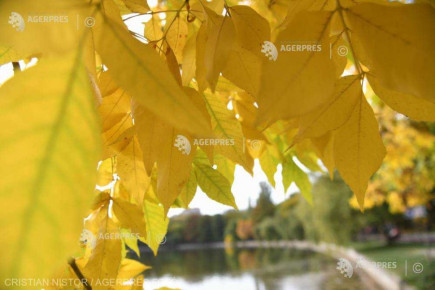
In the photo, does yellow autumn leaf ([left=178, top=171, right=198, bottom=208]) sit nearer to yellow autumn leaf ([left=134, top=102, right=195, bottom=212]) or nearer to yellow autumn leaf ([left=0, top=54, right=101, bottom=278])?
yellow autumn leaf ([left=134, top=102, right=195, bottom=212])

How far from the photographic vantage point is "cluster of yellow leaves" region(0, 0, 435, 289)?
0.13 m

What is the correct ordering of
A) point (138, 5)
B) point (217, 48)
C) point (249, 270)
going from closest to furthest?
point (217, 48) < point (138, 5) < point (249, 270)

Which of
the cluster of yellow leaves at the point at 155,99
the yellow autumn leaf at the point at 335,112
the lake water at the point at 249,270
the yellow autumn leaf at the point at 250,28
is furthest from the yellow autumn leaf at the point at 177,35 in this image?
the lake water at the point at 249,270

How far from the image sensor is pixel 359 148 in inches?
11.5

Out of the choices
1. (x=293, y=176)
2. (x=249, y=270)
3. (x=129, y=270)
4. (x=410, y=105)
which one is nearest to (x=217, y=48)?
(x=410, y=105)

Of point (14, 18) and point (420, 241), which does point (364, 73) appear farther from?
point (420, 241)

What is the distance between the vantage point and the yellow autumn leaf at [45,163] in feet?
0.39

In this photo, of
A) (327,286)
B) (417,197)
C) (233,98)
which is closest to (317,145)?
(233,98)

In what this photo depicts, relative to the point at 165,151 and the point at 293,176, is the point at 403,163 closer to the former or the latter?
the point at 293,176

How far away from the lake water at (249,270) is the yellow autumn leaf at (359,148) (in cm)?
739

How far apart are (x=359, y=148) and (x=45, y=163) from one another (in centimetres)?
23

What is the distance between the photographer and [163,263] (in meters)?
13.5

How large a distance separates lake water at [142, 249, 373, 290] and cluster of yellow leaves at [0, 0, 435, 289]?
7356mm

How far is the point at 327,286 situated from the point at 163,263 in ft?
21.2
